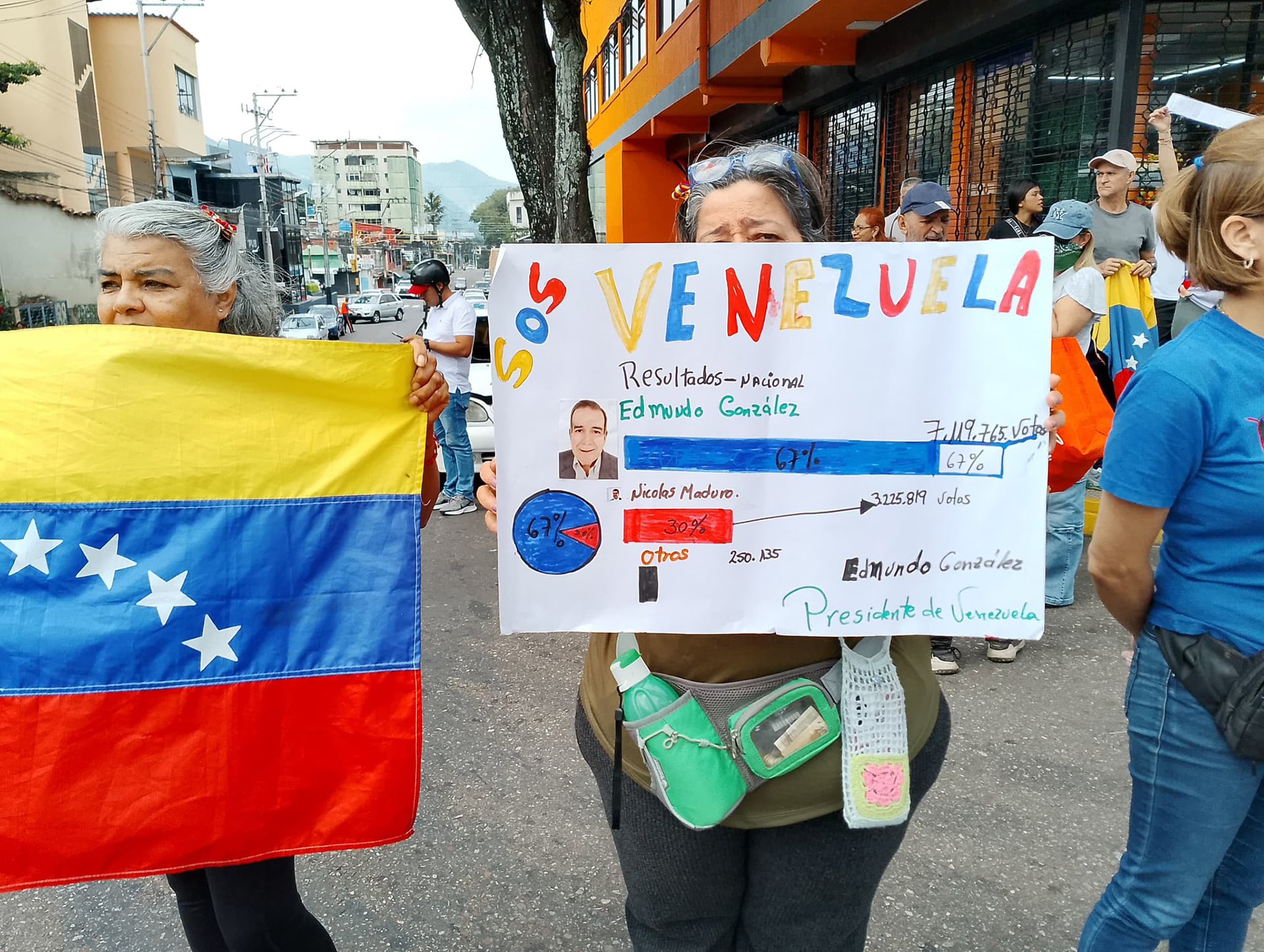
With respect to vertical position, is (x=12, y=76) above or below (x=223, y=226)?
above

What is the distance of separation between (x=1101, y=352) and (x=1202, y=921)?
422cm

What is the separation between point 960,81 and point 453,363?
18.4ft

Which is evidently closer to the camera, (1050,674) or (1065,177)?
(1050,674)

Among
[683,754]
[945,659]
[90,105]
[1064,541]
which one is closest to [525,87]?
[1064,541]

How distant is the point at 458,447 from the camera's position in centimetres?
708

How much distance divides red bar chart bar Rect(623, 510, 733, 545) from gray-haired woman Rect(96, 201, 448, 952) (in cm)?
58

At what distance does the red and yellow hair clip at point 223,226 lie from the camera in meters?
2.10

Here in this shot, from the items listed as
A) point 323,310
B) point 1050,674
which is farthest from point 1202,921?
point 323,310

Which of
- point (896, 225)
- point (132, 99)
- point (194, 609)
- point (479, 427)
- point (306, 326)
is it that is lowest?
point (479, 427)

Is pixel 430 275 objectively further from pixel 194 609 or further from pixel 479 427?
pixel 194 609

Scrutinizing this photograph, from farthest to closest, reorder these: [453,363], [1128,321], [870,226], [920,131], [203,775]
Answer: [920,131] → [453,363] → [870,226] → [1128,321] → [203,775]

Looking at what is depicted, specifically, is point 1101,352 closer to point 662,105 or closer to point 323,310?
point 662,105

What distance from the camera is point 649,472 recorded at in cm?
149

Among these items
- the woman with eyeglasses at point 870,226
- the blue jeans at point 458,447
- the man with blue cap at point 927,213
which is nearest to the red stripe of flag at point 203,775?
the man with blue cap at point 927,213
